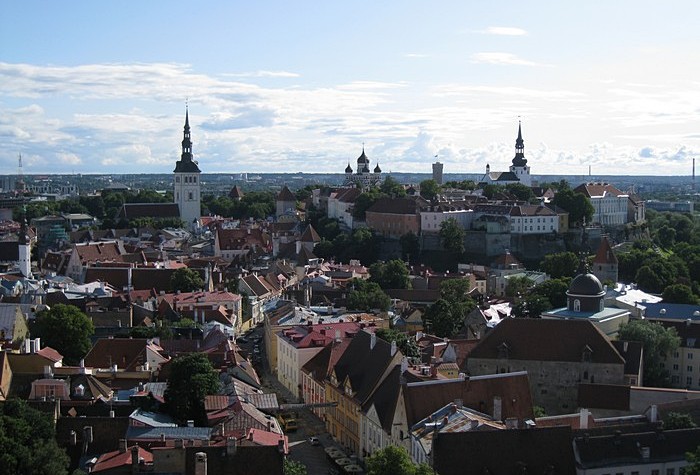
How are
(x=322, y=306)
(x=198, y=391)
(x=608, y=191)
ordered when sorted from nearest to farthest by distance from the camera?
(x=198, y=391), (x=322, y=306), (x=608, y=191)

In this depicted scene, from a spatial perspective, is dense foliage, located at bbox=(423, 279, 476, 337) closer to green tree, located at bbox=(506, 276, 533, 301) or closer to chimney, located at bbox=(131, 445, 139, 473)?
green tree, located at bbox=(506, 276, 533, 301)

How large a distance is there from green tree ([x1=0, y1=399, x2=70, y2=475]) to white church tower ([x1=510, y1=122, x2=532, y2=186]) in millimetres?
103099

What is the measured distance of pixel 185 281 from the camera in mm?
67750

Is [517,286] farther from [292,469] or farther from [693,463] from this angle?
[693,463]

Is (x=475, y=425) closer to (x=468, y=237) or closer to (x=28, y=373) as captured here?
(x=28, y=373)

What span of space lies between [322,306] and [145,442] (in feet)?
107

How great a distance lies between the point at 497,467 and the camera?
95.8 feet

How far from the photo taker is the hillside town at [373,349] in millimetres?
30297

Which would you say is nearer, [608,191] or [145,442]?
[145,442]

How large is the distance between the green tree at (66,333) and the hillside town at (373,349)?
90 millimetres

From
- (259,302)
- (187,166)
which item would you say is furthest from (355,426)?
(187,166)

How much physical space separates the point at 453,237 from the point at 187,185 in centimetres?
4954

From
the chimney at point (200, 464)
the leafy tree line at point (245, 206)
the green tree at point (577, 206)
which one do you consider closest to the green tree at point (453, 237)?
the green tree at point (577, 206)

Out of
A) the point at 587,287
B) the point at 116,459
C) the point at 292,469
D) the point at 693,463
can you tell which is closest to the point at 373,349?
the point at 292,469
